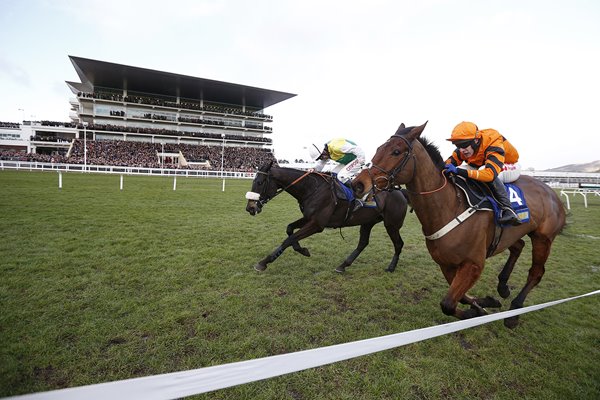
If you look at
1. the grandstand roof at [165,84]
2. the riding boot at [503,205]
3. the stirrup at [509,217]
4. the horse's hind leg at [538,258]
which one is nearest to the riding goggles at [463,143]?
the riding boot at [503,205]

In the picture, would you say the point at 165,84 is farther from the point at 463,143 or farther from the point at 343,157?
the point at 463,143

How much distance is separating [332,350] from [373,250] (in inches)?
232

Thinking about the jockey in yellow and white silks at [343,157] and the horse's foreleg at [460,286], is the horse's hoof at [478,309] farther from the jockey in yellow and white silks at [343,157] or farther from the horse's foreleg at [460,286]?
the jockey in yellow and white silks at [343,157]

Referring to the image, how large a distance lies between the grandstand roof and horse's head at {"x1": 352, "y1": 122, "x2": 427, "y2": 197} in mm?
56337

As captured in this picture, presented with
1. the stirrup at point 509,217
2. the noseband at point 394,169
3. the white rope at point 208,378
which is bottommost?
the white rope at point 208,378

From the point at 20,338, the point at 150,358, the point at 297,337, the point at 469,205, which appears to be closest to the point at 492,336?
the point at 469,205

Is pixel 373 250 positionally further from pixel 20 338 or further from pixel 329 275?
pixel 20 338

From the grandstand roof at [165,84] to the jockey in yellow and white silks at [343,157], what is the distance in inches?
2096

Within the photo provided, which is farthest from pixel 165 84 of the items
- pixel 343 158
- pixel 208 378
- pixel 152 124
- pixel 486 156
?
pixel 208 378

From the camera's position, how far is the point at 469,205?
3.30m

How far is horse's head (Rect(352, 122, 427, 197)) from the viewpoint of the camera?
2889 mm

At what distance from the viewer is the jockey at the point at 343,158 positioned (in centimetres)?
595

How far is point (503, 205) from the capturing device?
336 cm

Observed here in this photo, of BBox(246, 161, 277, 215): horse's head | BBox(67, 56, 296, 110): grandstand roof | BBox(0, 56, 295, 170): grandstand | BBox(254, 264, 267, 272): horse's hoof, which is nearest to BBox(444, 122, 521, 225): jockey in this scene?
BBox(246, 161, 277, 215): horse's head
